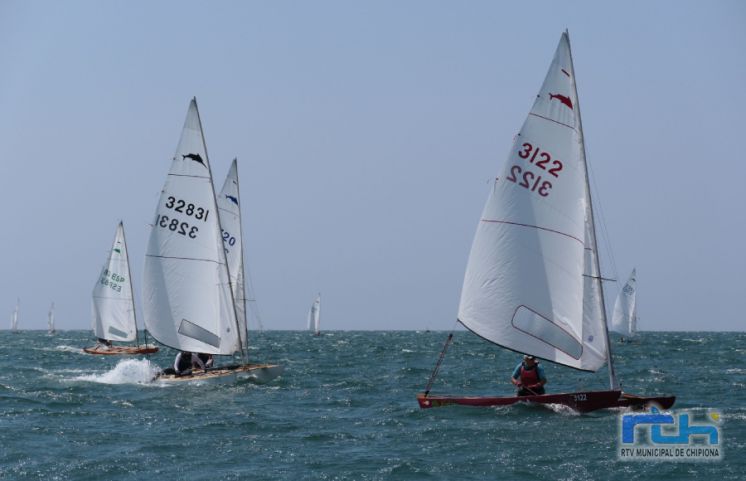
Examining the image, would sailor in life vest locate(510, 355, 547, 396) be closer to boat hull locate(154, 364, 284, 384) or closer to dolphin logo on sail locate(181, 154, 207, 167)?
boat hull locate(154, 364, 284, 384)

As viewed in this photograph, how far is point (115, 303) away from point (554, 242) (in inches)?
1615

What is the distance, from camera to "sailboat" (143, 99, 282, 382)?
31.7 meters

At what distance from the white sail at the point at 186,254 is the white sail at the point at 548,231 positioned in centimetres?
1144

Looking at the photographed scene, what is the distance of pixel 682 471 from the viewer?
686 inches

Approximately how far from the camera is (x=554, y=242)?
2338 centimetres

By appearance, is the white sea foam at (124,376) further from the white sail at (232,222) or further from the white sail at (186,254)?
the white sail at (232,222)

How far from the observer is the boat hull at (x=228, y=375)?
1245 inches

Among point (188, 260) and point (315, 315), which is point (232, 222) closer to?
point (188, 260)

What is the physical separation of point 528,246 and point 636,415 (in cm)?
433

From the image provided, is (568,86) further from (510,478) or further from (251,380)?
(251,380)

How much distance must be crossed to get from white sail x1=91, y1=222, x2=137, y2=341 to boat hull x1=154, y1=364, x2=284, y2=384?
27.6 meters

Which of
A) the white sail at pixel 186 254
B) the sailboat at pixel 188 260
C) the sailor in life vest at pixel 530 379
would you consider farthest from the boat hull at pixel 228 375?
the sailor in life vest at pixel 530 379

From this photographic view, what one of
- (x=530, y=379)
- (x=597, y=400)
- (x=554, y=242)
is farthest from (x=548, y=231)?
(x=597, y=400)

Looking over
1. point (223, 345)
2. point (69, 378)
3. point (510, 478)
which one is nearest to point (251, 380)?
point (223, 345)
